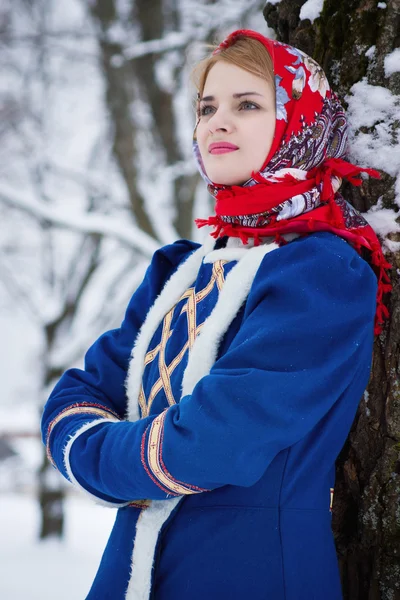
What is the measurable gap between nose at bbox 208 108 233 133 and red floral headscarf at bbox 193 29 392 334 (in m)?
0.11

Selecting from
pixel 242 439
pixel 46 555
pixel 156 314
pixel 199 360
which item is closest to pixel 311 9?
pixel 156 314

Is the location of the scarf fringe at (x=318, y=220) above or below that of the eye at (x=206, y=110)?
below

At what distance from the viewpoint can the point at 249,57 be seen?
5.02ft

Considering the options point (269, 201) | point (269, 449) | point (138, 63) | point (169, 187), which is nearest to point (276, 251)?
point (269, 201)

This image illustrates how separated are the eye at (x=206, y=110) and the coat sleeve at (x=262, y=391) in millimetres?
460

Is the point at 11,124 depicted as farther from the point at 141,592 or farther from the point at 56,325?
the point at 141,592

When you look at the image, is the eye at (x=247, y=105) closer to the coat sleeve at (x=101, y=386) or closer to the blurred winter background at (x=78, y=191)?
the coat sleeve at (x=101, y=386)

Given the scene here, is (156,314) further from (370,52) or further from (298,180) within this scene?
(370,52)

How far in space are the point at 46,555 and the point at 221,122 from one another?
6.29 metres

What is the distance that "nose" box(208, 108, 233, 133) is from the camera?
1.50 m

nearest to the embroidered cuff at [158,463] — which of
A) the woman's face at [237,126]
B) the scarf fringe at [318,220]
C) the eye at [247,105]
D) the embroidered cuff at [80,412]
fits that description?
the embroidered cuff at [80,412]

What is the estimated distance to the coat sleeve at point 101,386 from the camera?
1.46 metres

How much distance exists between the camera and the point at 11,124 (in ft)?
26.1

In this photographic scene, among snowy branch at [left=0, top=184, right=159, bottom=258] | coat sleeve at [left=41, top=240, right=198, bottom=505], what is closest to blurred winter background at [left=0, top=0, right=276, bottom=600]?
snowy branch at [left=0, top=184, right=159, bottom=258]
